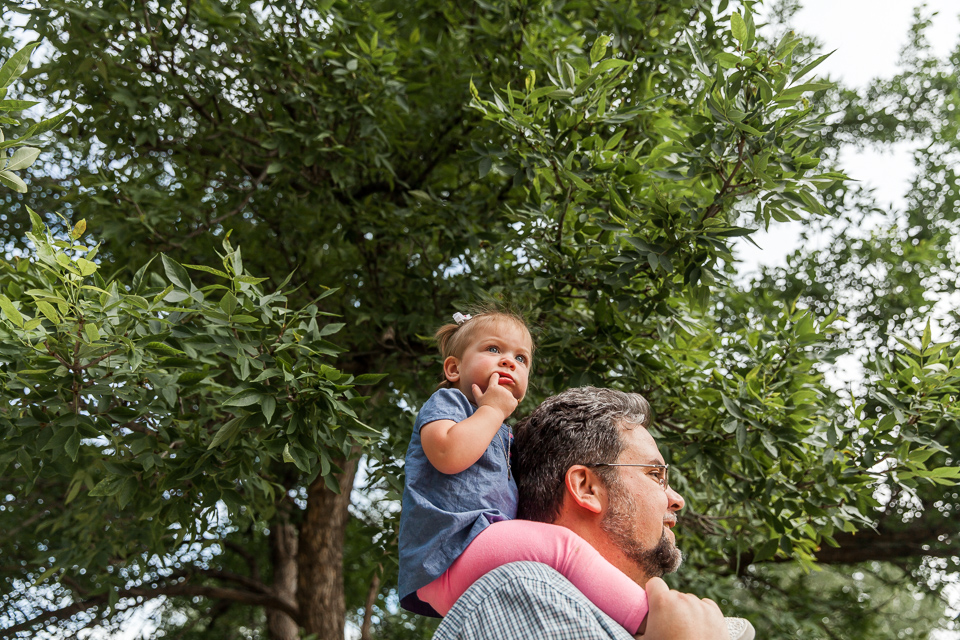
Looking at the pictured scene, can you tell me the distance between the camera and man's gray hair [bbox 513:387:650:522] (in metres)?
1.87

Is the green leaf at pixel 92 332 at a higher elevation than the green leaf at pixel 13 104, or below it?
below

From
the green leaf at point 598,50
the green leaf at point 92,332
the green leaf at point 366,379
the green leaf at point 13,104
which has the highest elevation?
the green leaf at point 598,50

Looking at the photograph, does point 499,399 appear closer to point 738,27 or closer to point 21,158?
point 21,158

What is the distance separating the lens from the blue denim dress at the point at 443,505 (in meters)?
1.64

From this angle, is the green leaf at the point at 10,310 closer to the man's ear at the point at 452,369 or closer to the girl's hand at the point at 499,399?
the man's ear at the point at 452,369

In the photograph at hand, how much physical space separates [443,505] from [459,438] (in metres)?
0.19

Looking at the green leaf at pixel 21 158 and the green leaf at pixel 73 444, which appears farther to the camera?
the green leaf at pixel 73 444

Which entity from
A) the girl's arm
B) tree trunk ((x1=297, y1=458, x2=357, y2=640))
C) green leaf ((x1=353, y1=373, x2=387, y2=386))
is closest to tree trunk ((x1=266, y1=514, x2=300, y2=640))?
tree trunk ((x1=297, y1=458, x2=357, y2=640))

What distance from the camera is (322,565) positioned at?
251 inches

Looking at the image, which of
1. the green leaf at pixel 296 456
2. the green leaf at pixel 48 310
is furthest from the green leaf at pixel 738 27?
the green leaf at pixel 48 310

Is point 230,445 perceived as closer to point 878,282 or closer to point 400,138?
point 400,138

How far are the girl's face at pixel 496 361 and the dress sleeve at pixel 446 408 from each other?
108mm

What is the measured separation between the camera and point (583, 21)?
4.62 m

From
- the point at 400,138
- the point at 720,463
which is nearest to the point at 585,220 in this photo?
the point at 720,463
